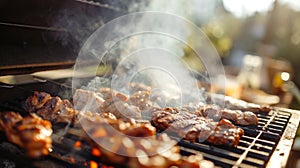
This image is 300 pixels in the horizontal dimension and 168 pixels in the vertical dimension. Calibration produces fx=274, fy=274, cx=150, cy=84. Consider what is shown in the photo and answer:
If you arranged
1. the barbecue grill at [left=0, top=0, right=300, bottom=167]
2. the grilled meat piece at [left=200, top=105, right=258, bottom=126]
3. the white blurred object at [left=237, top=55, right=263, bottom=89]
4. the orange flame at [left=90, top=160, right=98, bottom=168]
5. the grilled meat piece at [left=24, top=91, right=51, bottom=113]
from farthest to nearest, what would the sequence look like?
the white blurred object at [left=237, top=55, right=263, bottom=89] < the grilled meat piece at [left=200, top=105, right=258, bottom=126] < the grilled meat piece at [left=24, top=91, right=51, bottom=113] < the barbecue grill at [left=0, top=0, right=300, bottom=167] < the orange flame at [left=90, top=160, right=98, bottom=168]

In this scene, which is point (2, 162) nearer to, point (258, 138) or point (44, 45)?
point (44, 45)

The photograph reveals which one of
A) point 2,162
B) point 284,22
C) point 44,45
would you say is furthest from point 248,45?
point 2,162

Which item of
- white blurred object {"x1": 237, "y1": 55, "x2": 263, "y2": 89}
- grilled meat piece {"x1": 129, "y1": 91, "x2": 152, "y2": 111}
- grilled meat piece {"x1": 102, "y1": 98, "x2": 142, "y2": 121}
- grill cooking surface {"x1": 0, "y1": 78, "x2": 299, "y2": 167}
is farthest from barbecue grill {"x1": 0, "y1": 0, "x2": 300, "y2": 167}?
white blurred object {"x1": 237, "y1": 55, "x2": 263, "y2": 89}

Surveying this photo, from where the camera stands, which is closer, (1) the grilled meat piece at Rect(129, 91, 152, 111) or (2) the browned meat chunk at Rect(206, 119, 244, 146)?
(2) the browned meat chunk at Rect(206, 119, 244, 146)

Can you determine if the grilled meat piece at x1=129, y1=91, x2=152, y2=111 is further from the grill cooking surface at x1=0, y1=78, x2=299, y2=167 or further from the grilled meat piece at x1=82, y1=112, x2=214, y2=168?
the grilled meat piece at x1=82, y1=112, x2=214, y2=168

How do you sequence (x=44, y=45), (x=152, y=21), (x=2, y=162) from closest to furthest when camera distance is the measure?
(x=2, y=162) < (x=44, y=45) < (x=152, y=21)
